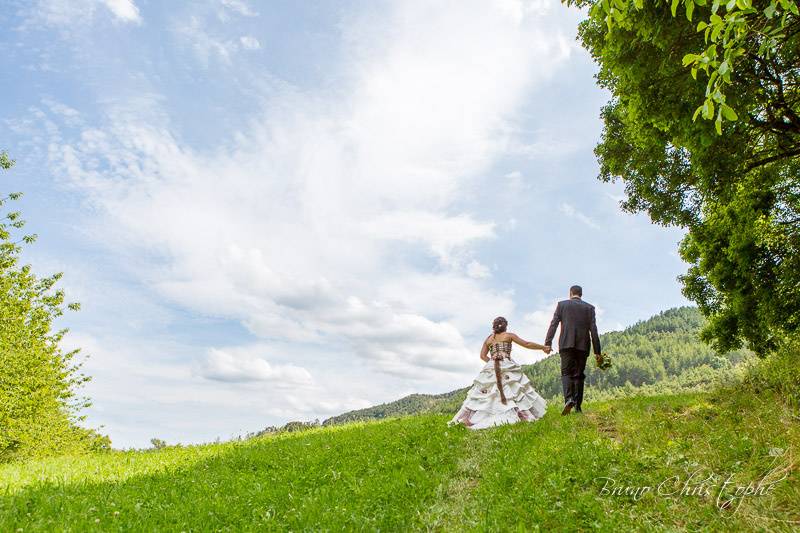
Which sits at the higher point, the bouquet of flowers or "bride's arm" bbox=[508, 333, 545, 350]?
"bride's arm" bbox=[508, 333, 545, 350]

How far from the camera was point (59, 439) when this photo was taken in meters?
30.8

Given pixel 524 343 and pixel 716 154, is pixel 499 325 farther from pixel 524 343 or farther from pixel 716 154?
pixel 716 154

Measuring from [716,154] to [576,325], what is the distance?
6.21 m

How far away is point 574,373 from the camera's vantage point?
1506 centimetres

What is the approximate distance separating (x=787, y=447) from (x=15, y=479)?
50.1 feet

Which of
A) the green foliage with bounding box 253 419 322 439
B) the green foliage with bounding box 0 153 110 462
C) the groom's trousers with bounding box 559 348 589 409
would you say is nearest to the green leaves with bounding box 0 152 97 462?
the green foliage with bounding box 0 153 110 462

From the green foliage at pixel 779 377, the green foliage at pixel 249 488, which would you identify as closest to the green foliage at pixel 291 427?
the green foliage at pixel 249 488

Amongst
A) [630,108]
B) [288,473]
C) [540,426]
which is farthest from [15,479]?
[630,108]

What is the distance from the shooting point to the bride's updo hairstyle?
17.2m

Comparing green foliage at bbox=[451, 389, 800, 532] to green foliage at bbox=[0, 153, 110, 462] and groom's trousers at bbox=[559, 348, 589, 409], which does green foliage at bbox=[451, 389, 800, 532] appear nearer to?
groom's trousers at bbox=[559, 348, 589, 409]

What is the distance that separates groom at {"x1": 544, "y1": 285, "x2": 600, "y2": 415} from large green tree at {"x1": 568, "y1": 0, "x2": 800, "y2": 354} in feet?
16.6

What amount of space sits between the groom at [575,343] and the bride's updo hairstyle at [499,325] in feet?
7.38

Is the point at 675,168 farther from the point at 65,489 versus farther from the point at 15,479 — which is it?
the point at 15,479

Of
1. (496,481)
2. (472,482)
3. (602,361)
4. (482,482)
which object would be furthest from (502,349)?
(496,481)
